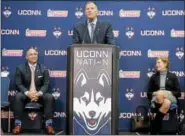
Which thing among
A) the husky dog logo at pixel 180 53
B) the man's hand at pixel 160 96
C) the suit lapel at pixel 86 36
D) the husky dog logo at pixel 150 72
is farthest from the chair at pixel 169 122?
the suit lapel at pixel 86 36

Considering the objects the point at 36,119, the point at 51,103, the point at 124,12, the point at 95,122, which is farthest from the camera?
the point at 124,12

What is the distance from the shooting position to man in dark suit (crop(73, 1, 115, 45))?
4695 mm

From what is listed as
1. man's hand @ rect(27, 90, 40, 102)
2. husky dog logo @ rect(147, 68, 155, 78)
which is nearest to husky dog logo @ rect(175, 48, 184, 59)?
husky dog logo @ rect(147, 68, 155, 78)

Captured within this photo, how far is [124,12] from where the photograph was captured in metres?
6.31

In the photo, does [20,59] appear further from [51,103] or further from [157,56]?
[157,56]

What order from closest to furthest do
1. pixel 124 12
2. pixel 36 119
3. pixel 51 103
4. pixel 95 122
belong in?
pixel 95 122 → pixel 51 103 → pixel 36 119 → pixel 124 12

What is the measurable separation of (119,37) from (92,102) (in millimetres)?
2515

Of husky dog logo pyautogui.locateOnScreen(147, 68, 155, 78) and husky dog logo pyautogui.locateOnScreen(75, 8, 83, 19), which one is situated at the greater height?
husky dog logo pyautogui.locateOnScreen(75, 8, 83, 19)

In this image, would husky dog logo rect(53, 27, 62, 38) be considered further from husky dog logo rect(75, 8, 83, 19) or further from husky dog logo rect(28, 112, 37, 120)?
husky dog logo rect(28, 112, 37, 120)

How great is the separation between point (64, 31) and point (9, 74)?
43.0 inches

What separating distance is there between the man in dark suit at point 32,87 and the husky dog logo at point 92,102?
1593 mm

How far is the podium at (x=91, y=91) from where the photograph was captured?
156 inches

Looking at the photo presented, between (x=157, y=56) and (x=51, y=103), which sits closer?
(x=51, y=103)

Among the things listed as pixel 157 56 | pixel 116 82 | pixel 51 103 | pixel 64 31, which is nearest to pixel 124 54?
pixel 157 56
